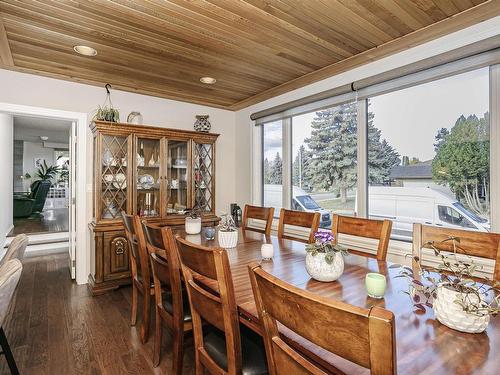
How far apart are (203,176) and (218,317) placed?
297 centimetres

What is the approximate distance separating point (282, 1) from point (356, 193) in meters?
1.90

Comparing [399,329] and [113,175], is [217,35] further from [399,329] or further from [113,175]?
[399,329]

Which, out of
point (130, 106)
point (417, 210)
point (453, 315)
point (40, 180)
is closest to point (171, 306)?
point (453, 315)

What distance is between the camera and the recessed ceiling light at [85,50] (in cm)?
253

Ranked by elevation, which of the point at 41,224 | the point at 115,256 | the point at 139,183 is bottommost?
the point at 41,224

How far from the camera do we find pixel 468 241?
4.84 feet

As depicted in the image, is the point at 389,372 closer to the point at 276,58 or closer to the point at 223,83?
the point at 276,58

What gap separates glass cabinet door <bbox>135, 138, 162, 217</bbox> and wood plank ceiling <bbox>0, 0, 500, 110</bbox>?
799mm

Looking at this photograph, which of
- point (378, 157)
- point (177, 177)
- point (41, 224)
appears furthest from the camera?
point (41, 224)

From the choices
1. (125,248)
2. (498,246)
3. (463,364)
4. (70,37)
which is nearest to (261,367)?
(463,364)

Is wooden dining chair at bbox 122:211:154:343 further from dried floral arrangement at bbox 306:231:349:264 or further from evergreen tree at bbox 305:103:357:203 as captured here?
evergreen tree at bbox 305:103:357:203

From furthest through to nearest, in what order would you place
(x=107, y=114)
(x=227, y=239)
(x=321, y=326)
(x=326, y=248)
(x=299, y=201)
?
(x=299, y=201) → (x=107, y=114) → (x=227, y=239) → (x=326, y=248) → (x=321, y=326)

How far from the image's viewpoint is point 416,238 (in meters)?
1.67

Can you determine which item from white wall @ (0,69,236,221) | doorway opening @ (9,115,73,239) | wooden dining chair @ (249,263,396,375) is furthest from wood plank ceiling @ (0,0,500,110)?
doorway opening @ (9,115,73,239)
